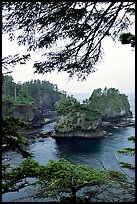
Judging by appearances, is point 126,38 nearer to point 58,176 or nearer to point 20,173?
point 58,176

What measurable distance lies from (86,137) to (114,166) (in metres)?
A: 20.1

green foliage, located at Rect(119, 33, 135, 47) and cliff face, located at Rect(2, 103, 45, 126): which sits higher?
green foliage, located at Rect(119, 33, 135, 47)

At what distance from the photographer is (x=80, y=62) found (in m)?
3.32

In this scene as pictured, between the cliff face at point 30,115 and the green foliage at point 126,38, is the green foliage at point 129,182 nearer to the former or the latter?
the green foliage at point 126,38

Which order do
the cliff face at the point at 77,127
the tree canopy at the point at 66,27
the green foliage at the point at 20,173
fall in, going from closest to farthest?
the tree canopy at the point at 66,27 < the green foliage at the point at 20,173 < the cliff face at the point at 77,127

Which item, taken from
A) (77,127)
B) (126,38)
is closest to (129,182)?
(126,38)

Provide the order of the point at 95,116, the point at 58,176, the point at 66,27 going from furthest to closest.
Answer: the point at 95,116, the point at 58,176, the point at 66,27

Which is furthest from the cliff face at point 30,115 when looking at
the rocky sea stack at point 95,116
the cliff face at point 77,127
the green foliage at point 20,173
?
the green foliage at point 20,173

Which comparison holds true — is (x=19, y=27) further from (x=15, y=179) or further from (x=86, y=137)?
(x=86, y=137)

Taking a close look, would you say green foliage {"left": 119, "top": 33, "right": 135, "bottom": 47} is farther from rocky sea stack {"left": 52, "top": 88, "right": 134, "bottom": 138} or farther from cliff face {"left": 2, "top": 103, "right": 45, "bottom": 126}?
cliff face {"left": 2, "top": 103, "right": 45, "bottom": 126}

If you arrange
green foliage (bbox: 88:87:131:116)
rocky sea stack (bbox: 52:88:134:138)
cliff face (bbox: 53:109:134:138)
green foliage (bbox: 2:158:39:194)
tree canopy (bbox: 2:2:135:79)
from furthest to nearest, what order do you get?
green foliage (bbox: 88:87:131:116) < cliff face (bbox: 53:109:134:138) < rocky sea stack (bbox: 52:88:134:138) < green foliage (bbox: 2:158:39:194) < tree canopy (bbox: 2:2:135:79)

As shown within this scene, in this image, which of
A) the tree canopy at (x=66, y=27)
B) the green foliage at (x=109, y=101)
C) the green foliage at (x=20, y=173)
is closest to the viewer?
the tree canopy at (x=66, y=27)

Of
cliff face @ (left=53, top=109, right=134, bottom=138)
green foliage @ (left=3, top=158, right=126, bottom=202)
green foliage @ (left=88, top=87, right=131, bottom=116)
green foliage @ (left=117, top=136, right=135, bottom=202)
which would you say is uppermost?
green foliage @ (left=88, top=87, right=131, bottom=116)

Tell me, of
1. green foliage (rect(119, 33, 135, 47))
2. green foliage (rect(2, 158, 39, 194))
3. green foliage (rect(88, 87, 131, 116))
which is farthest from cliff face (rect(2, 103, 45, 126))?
green foliage (rect(119, 33, 135, 47))
